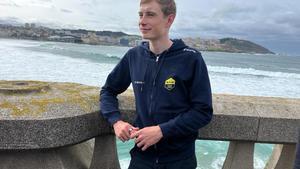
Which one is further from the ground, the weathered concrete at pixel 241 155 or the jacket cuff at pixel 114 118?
the jacket cuff at pixel 114 118

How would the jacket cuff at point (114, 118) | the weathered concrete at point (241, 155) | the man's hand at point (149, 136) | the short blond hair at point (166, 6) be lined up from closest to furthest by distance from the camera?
the man's hand at point (149, 136) → the short blond hair at point (166, 6) → the jacket cuff at point (114, 118) → the weathered concrete at point (241, 155)

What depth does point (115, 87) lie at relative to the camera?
275 cm

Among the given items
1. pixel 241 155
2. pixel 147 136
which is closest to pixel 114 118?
pixel 147 136

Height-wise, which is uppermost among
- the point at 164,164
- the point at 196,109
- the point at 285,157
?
the point at 196,109

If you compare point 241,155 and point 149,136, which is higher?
point 149,136

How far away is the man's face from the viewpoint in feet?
8.02

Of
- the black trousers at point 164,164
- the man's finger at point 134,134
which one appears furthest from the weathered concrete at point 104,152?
the man's finger at point 134,134

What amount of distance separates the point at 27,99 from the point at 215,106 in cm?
125

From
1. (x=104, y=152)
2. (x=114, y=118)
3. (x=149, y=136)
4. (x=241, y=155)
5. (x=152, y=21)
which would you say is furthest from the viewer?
(x=241, y=155)

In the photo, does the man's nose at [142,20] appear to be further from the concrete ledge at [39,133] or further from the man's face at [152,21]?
the concrete ledge at [39,133]

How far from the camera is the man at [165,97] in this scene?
239cm

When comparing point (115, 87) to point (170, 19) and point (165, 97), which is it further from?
point (170, 19)

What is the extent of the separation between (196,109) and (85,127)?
2.27 ft

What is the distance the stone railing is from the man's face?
1.96ft
